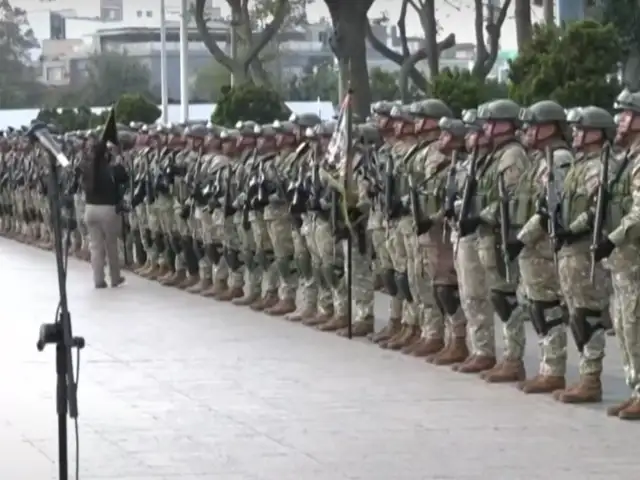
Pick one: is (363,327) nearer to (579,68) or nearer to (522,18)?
(579,68)

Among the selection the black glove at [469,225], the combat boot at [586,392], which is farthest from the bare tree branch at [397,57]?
the combat boot at [586,392]

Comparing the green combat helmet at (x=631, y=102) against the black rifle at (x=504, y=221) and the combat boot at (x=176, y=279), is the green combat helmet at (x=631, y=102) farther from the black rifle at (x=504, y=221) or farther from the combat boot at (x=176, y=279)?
the combat boot at (x=176, y=279)

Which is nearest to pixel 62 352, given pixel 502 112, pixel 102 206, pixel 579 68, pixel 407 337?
pixel 502 112

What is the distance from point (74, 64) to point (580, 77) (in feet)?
162

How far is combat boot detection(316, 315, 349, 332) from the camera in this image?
1795cm

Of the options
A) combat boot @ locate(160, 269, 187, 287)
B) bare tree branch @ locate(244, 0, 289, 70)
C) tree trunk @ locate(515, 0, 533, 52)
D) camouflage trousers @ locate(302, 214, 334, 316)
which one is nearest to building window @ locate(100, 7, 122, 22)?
bare tree branch @ locate(244, 0, 289, 70)

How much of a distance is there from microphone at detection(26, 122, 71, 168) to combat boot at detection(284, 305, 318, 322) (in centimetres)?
958

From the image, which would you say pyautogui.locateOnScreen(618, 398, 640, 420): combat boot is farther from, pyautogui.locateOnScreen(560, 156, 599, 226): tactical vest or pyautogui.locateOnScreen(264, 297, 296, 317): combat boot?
pyautogui.locateOnScreen(264, 297, 296, 317): combat boot

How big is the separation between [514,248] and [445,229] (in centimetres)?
147

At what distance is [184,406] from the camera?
13.6m

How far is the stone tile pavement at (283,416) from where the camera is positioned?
1102 cm

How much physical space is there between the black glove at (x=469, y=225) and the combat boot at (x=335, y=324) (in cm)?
390

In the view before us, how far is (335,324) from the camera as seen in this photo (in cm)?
1800

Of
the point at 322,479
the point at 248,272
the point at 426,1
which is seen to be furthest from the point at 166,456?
the point at 426,1
